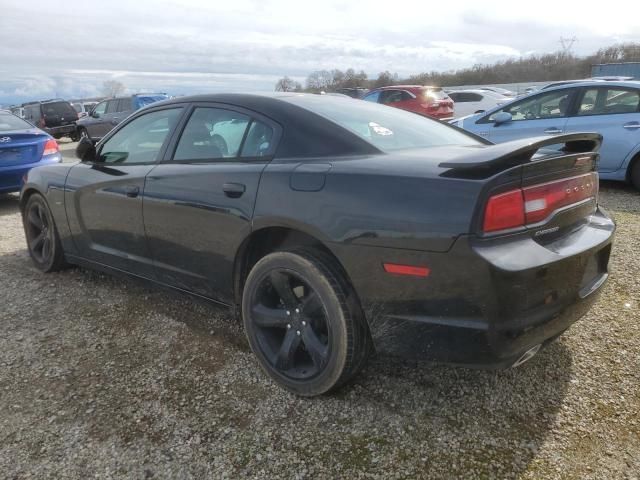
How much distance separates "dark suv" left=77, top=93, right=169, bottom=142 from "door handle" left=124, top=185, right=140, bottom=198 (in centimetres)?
1453

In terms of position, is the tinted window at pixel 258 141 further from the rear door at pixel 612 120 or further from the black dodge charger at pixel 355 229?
the rear door at pixel 612 120

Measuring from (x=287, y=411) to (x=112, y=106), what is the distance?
17.6 meters

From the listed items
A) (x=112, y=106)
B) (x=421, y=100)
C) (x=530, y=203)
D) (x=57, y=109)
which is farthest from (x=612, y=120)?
(x=57, y=109)

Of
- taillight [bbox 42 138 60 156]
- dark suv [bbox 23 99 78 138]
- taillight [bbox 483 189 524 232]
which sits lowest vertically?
dark suv [bbox 23 99 78 138]

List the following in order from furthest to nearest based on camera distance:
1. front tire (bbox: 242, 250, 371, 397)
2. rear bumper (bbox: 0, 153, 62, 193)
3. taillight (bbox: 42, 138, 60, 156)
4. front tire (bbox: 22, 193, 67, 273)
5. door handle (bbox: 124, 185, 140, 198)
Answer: taillight (bbox: 42, 138, 60, 156) < rear bumper (bbox: 0, 153, 62, 193) < front tire (bbox: 22, 193, 67, 273) < door handle (bbox: 124, 185, 140, 198) < front tire (bbox: 242, 250, 371, 397)

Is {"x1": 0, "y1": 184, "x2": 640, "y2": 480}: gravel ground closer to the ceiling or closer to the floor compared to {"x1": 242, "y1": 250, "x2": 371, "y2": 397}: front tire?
closer to the floor

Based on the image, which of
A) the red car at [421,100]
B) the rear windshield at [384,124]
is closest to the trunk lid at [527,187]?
the rear windshield at [384,124]

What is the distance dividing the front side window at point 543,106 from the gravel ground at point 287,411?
4.44 m

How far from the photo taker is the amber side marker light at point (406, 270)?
76.9 inches

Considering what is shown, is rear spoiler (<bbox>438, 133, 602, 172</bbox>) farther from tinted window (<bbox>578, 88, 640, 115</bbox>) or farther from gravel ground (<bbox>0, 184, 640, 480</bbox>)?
tinted window (<bbox>578, 88, 640, 115</bbox>)

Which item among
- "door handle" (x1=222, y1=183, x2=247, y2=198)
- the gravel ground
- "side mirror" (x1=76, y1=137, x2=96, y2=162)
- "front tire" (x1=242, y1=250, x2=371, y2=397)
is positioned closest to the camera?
the gravel ground

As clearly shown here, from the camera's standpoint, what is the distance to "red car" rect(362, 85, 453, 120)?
14.1 metres

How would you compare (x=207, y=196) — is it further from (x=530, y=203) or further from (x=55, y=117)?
(x=55, y=117)

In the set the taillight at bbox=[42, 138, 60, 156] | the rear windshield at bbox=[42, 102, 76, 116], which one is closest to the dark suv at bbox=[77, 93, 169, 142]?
the rear windshield at bbox=[42, 102, 76, 116]
